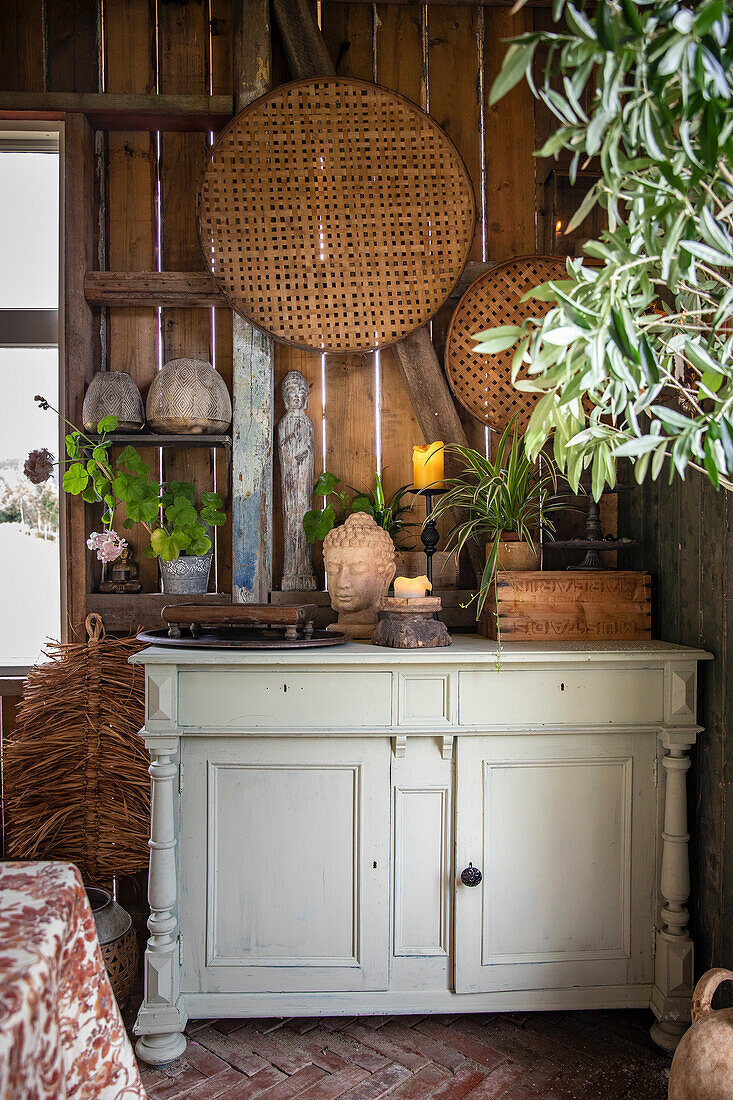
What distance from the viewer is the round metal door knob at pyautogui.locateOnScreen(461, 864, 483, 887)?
6.61 ft

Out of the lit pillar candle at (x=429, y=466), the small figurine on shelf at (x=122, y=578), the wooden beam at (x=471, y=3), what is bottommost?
the small figurine on shelf at (x=122, y=578)

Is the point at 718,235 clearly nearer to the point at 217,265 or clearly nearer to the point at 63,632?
the point at 217,265

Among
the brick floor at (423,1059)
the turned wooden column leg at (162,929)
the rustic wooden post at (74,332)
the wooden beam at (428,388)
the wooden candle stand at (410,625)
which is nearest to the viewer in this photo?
the brick floor at (423,1059)

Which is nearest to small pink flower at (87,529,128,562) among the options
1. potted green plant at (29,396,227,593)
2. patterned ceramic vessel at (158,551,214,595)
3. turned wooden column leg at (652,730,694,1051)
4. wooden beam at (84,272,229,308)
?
potted green plant at (29,396,227,593)

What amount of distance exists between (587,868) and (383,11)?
274 cm

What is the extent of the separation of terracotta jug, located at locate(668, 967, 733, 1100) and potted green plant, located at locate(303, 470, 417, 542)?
146cm

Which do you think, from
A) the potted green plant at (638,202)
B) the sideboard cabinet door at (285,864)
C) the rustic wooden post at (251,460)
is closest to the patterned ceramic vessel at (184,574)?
the rustic wooden post at (251,460)

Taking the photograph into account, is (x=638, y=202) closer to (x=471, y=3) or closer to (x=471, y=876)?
(x=471, y=876)

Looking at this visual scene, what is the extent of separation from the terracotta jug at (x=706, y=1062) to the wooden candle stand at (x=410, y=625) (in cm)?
98

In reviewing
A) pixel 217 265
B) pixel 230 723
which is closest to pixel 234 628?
pixel 230 723

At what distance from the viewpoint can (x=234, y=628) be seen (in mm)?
2152

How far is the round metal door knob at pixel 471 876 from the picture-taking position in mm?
2014

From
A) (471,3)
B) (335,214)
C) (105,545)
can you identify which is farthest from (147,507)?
(471,3)

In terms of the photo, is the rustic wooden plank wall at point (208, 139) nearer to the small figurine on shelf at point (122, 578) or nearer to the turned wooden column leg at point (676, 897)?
the small figurine on shelf at point (122, 578)
